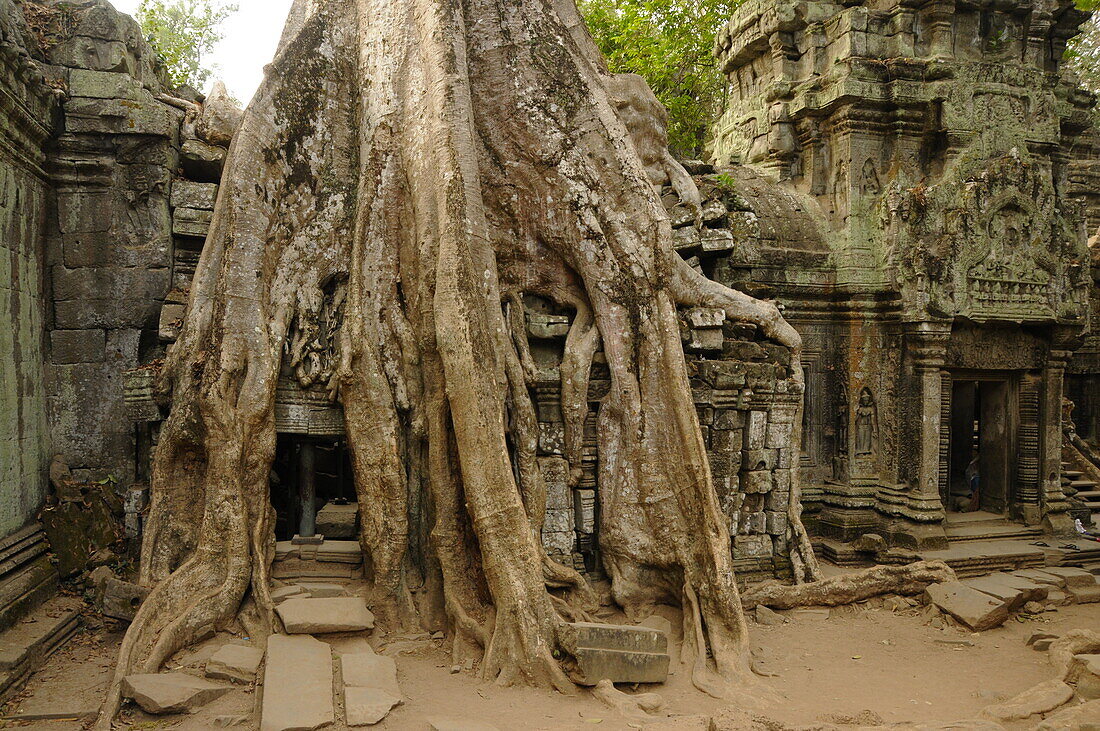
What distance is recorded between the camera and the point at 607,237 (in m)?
5.84

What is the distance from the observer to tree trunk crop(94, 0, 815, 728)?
16.4ft

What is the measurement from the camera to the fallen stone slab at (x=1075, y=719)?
13.5 feet

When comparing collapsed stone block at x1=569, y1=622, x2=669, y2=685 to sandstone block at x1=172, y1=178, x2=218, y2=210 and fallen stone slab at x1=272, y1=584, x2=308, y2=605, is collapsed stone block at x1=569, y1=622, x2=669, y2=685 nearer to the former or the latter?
fallen stone slab at x1=272, y1=584, x2=308, y2=605

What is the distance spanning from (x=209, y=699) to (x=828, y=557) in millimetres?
6046

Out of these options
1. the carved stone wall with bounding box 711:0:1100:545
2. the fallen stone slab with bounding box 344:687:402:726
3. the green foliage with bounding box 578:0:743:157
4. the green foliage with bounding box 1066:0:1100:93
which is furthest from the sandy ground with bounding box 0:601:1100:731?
the green foliage with bounding box 1066:0:1100:93

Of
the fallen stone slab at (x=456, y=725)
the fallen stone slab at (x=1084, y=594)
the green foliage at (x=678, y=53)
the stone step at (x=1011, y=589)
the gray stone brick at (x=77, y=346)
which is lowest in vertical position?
the fallen stone slab at (x=1084, y=594)

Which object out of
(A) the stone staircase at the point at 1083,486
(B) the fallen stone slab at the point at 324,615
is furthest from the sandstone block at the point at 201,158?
(A) the stone staircase at the point at 1083,486

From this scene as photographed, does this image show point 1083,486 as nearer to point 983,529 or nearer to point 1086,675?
point 983,529

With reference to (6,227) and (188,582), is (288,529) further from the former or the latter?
(6,227)

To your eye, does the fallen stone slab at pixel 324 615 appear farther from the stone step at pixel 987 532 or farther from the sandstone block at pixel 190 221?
the stone step at pixel 987 532

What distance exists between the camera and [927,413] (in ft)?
27.2

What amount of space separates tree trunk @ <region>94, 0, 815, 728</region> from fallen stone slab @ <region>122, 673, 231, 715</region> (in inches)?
14.0

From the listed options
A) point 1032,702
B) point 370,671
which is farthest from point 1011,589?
point 370,671

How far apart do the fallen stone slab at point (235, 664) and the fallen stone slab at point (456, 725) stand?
1136 mm
